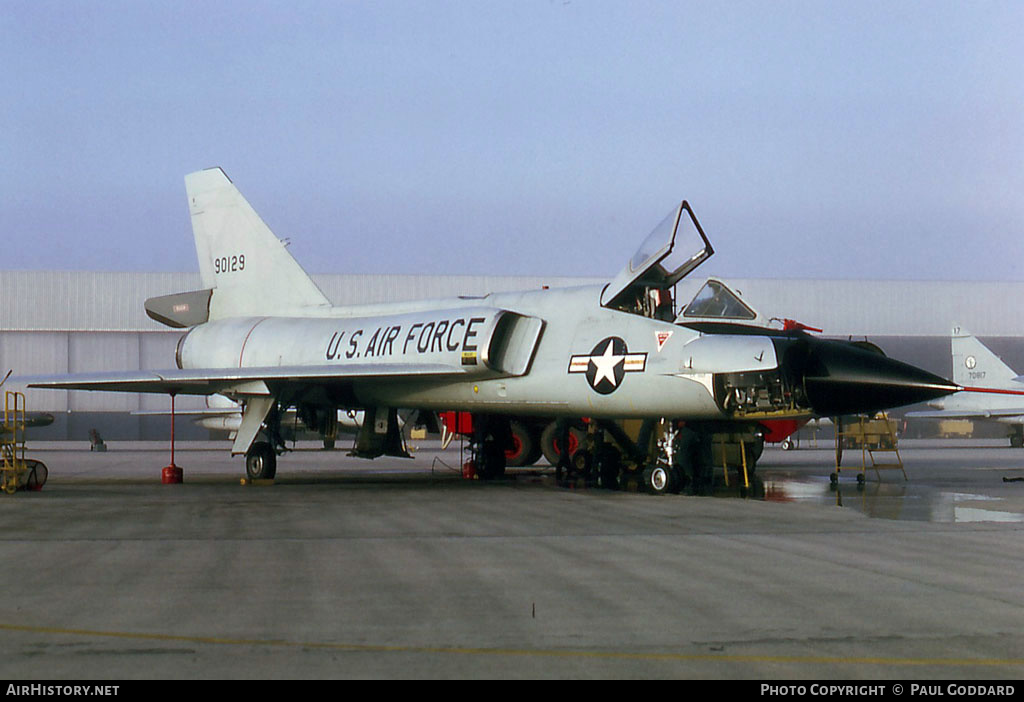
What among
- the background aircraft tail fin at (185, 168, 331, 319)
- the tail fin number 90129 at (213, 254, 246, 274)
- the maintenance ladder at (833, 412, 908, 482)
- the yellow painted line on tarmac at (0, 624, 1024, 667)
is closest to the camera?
the yellow painted line on tarmac at (0, 624, 1024, 667)

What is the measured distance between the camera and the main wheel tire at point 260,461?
16344mm

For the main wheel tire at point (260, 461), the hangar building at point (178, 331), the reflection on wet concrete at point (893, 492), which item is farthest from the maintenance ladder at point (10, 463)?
A: the hangar building at point (178, 331)

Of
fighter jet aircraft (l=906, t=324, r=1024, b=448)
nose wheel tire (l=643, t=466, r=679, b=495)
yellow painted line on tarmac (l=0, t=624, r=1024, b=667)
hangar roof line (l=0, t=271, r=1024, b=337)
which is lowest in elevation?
nose wheel tire (l=643, t=466, r=679, b=495)

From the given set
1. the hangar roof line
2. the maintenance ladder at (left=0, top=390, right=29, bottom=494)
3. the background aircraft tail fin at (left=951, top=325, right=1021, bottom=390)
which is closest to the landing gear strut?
the maintenance ladder at (left=0, top=390, right=29, bottom=494)

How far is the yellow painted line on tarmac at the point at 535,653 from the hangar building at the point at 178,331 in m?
42.7

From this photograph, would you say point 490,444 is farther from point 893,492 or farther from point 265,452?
point 893,492

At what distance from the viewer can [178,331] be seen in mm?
47688

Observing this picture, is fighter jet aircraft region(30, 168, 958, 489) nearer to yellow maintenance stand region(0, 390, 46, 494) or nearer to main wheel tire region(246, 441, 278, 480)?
main wheel tire region(246, 441, 278, 480)

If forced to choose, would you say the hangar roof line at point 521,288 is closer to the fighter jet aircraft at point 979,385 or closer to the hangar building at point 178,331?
the hangar building at point 178,331

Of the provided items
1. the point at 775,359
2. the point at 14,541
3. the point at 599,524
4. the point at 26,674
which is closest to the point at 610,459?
the point at 775,359

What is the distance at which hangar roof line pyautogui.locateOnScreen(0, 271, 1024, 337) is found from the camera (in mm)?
46750

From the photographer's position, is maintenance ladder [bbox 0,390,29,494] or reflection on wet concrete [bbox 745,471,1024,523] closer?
reflection on wet concrete [bbox 745,471,1024,523]

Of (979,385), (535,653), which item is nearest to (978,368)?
(979,385)

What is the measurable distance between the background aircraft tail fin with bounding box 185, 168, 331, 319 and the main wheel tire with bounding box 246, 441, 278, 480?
10.0ft
